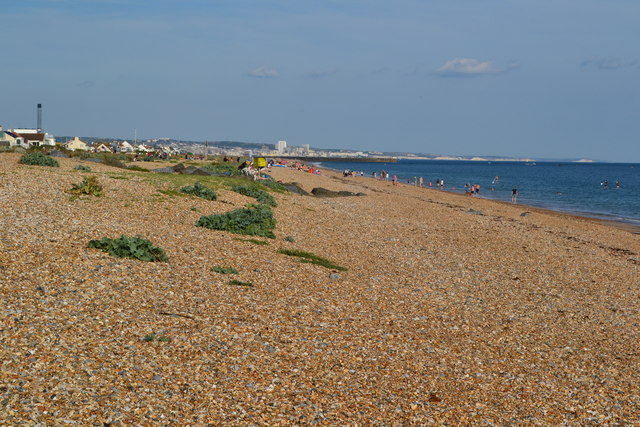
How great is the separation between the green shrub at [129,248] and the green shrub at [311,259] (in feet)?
15.0

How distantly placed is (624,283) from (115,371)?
17774 millimetres

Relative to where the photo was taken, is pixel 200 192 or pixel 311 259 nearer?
pixel 311 259

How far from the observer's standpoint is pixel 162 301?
36.0 feet

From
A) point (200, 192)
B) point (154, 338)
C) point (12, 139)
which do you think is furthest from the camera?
point (12, 139)

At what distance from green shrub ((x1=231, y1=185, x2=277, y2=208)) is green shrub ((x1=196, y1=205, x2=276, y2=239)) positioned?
7.31 metres

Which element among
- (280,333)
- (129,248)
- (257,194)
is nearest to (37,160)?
(257,194)

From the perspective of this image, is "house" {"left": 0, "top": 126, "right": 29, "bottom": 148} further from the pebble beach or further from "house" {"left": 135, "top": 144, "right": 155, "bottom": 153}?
the pebble beach

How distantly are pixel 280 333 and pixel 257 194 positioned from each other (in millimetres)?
20056

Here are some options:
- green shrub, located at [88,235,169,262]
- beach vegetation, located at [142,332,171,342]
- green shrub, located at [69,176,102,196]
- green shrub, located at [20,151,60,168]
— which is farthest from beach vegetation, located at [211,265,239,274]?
green shrub, located at [20,151,60,168]

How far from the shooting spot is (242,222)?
1983 cm

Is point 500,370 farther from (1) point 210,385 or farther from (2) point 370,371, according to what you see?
(1) point 210,385

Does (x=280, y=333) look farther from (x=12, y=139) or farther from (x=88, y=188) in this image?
(x=12, y=139)

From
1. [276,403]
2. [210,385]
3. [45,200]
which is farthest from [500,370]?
[45,200]

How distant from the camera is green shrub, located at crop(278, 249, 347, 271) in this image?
55.4 ft
